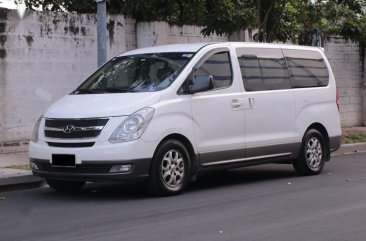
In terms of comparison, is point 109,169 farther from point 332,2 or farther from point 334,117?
point 332,2

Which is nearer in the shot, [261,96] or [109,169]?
[109,169]

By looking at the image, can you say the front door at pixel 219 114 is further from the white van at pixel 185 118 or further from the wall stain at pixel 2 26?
the wall stain at pixel 2 26

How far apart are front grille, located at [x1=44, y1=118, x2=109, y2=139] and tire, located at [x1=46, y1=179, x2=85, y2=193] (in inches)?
34.2

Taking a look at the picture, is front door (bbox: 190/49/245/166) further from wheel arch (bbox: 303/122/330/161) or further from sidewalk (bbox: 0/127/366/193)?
sidewalk (bbox: 0/127/366/193)

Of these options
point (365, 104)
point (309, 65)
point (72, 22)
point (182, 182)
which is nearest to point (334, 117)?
point (309, 65)

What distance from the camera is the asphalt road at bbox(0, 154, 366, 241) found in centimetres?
627

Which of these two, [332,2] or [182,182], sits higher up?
[332,2]

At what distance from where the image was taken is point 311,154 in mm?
10281

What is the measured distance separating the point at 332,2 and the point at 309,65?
21.4 feet

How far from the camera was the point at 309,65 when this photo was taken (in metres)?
10.5

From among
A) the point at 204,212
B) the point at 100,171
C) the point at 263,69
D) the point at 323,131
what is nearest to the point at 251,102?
the point at 263,69

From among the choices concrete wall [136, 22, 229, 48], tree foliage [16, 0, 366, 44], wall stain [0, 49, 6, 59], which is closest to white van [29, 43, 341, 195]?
wall stain [0, 49, 6, 59]

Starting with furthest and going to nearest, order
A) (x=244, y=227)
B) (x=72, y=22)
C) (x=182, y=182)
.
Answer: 1. (x=72, y=22)
2. (x=182, y=182)
3. (x=244, y=227)

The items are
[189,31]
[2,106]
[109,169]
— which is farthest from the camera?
[189,31]
